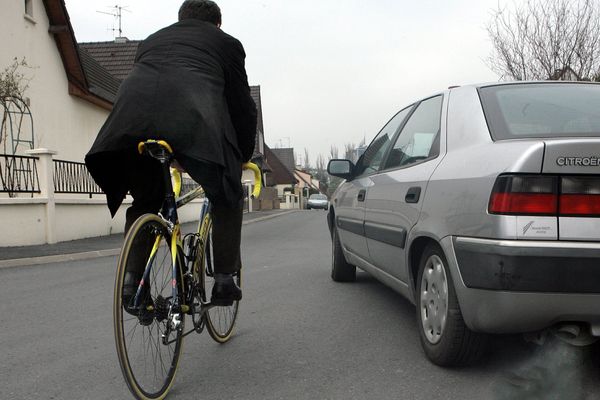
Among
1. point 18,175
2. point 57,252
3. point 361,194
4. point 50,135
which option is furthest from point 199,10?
point 50,135

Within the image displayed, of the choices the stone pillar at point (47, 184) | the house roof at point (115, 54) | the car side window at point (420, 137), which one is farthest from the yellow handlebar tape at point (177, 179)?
the house roof at point (115, 54)

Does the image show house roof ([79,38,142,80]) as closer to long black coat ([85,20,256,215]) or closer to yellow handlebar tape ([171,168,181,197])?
yellow handlebar tape ([171,168,181,197])

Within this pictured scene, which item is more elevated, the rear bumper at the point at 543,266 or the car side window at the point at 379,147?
the car side window at the point at 379,147

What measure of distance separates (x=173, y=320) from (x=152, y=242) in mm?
→ 384

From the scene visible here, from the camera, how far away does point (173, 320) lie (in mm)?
2646

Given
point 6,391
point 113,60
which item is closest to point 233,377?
point 6,391

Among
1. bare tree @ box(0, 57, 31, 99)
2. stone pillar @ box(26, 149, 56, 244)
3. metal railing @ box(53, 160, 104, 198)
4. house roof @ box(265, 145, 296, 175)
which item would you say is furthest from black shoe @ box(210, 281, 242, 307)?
house roof @ box(265, 145, 296, 175)

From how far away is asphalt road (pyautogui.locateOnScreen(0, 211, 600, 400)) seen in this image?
277cm

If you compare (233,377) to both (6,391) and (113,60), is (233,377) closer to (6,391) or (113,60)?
(6,391)

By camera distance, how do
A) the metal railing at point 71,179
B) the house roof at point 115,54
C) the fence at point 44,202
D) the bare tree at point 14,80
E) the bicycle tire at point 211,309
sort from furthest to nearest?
the house roof at point 115,54
the bare tree at point 14,80
the metal railing at point 71,179
the fence at point 44,202
the bicycle tire at point 211,309

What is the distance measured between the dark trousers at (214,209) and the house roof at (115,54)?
2257 centimetres

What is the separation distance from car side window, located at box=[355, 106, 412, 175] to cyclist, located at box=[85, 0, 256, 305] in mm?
1749

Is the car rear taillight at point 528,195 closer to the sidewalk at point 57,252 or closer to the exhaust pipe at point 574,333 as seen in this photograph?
the exhaust pipe at point 574,333

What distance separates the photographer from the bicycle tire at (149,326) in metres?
2.38
